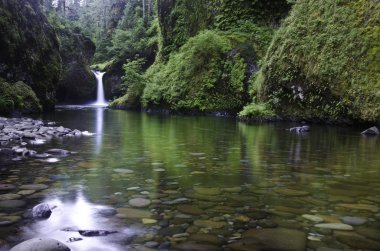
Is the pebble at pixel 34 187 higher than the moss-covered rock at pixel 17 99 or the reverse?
the reverse

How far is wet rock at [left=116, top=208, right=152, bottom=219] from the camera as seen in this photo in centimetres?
293

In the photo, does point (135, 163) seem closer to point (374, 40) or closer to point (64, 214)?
point (64, 214)

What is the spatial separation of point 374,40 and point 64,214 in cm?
1281

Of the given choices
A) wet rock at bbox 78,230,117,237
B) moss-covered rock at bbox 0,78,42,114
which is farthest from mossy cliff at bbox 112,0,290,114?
wet rock at bbox 78,230,117,237

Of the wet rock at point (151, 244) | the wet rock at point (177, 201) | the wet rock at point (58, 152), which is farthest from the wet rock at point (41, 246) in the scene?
the wet rock at point (58, 152)

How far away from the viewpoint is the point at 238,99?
20.9 m

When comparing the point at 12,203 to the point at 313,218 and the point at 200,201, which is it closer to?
the point at 200,201

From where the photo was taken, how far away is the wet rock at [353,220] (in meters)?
2.83

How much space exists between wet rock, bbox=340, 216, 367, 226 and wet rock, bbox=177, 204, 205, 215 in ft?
3.48

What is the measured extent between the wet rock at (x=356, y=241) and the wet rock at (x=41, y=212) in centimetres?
205

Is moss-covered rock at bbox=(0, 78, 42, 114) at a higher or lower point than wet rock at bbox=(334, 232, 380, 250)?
higher

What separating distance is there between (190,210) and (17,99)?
15991 mm

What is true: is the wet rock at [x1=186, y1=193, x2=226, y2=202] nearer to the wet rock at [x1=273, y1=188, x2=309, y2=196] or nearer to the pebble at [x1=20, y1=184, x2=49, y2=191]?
the wet rock at [x1=273, y1=188, x2=309, y2=196]

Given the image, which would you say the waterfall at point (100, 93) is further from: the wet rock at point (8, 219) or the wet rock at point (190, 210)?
the wet rock at point (8, 219)
